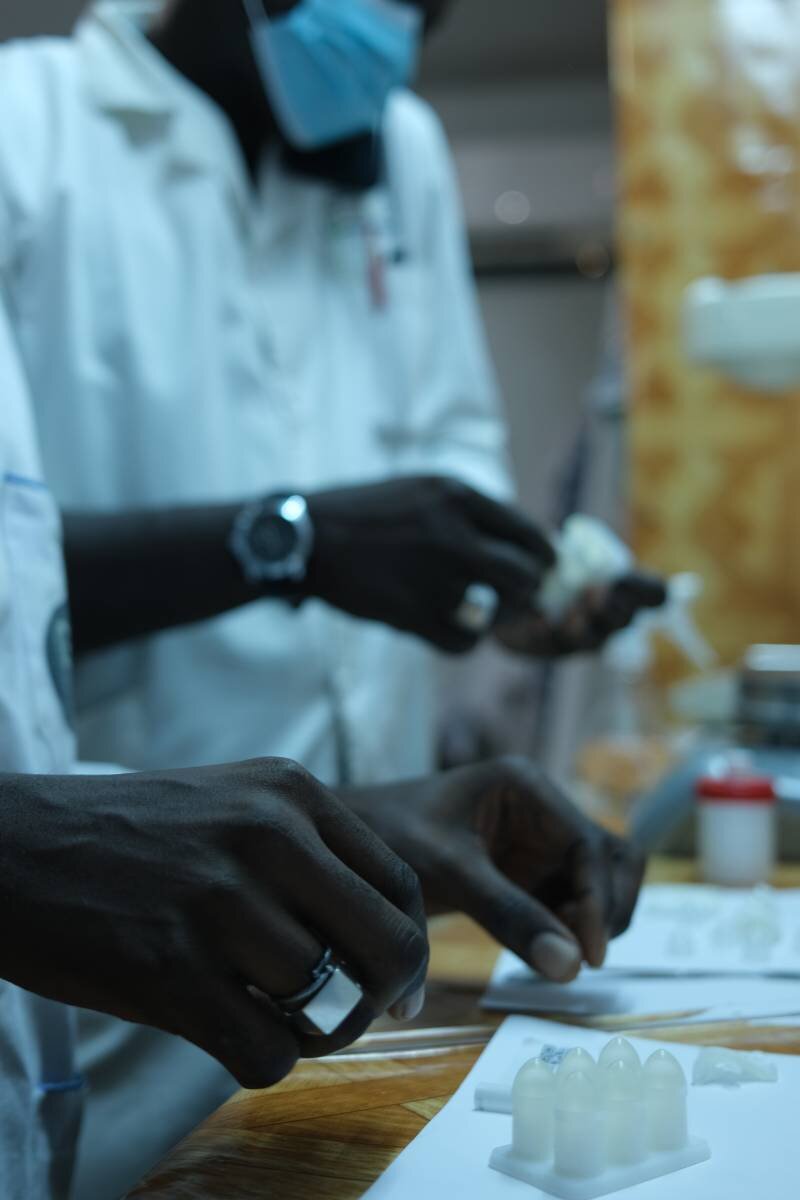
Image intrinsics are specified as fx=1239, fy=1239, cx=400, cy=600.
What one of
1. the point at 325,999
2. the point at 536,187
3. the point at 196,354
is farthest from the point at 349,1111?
the point at 536,187

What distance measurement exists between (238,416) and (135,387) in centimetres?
14

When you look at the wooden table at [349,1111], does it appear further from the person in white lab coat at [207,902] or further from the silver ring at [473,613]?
the silver ring at [473,613]

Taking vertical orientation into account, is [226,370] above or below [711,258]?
above

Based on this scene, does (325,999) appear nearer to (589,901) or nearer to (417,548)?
(589,901)

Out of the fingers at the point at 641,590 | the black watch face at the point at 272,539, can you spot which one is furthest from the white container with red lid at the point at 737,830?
the black watch face at the point at 272,539

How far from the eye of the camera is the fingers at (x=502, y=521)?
1.21 metres

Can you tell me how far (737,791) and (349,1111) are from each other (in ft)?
1.96

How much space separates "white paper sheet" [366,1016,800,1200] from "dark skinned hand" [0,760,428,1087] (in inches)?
2.6

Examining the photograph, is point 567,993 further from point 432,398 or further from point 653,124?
point 653,124

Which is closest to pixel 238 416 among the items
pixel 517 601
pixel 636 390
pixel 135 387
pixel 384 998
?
pixel 135 387

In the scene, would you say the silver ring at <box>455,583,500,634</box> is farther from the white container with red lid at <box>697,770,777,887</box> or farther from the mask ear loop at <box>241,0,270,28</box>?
the mask ear loop at <box>241,0,270,28</box>

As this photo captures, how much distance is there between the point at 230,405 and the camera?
1.46 metres

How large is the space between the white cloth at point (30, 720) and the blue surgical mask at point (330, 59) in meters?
0.68

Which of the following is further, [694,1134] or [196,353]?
[196,353]
